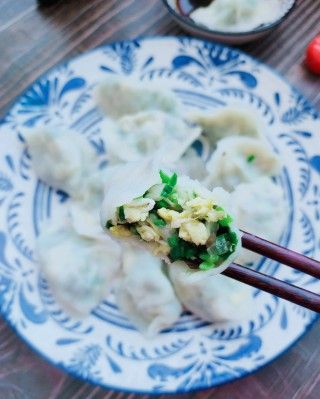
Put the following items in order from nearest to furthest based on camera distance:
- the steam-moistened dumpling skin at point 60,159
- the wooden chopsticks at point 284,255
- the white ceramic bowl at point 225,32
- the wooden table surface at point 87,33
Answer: the wooden chopsticks at point 284,255 < the steam-moistened dumpling skin at point 60,159 < the white ceramic bowl at point 225,32 < the wooden table surface at point 87,33

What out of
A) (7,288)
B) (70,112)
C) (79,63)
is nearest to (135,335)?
(7,288)

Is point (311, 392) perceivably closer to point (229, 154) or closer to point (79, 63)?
point (229, 154)

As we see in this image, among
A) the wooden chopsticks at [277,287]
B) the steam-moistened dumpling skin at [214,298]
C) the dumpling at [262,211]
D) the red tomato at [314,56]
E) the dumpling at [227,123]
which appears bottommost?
the steam-moistened dumpling skin at [214,298]

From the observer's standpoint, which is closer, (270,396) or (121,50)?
(270,396)

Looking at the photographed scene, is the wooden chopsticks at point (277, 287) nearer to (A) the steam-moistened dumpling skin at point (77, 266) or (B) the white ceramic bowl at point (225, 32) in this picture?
(A) the steam-moistened dumpling skin at point (77, 266)

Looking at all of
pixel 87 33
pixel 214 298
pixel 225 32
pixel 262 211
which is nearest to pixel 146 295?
pixel 214 298

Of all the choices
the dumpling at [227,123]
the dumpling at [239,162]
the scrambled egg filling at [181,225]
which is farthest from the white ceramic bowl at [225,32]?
the scrambled egg filling at [181,225]

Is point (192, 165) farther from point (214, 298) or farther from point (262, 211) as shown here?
point (214, 298)
